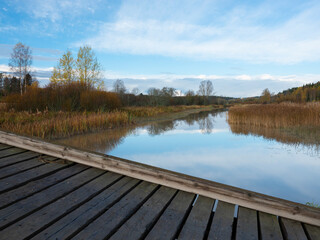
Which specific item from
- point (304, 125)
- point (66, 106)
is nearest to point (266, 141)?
point (304, 125)

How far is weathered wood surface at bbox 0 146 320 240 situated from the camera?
1432 mm

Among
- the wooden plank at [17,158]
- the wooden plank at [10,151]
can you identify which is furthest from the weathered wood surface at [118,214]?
the wooden plank at [10,151]

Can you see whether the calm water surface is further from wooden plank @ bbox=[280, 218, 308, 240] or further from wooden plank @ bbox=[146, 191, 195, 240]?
wooden plank @ bbox=[146, 191, 195, 240]

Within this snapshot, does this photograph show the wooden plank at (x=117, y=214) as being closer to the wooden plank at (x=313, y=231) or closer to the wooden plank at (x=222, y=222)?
the wooden plank at (x=222, y=222)

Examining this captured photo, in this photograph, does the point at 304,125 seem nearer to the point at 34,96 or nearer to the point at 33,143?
the point at 33,143

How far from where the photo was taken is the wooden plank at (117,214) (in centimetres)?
141

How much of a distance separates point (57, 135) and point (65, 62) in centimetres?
1166

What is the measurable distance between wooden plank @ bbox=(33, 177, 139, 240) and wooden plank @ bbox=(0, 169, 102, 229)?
0.91 ft

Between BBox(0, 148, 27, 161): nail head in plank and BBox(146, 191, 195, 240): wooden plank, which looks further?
BBox(0, 148, 27, 161): nail head in plank

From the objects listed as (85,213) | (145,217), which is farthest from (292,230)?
(85,213)

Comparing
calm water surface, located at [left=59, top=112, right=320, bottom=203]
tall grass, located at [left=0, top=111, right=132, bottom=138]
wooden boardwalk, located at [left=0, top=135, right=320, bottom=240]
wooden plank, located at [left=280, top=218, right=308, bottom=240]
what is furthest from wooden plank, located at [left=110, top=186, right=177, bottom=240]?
tall grass, located at [left=0, top=111, right=132, bottom=138]

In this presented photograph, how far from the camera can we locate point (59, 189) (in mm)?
1960

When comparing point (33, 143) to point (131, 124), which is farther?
point (131, 124)

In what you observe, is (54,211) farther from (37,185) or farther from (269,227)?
(269,227)
